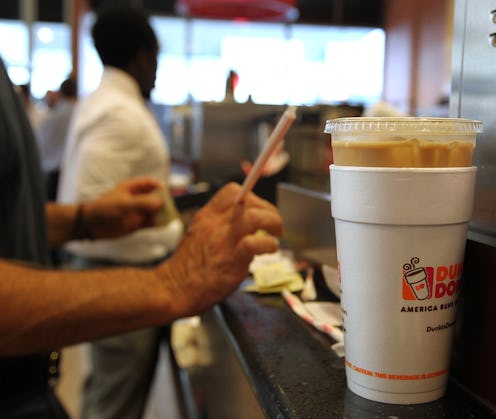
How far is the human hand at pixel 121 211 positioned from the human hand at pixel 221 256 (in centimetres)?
58

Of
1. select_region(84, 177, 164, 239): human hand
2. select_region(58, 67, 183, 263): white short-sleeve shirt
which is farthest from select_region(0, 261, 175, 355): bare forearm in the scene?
select_region(58, 67, 183, 263): white short-sleeve shirt

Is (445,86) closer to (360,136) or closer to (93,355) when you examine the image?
(93,355)

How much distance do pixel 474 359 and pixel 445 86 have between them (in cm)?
666

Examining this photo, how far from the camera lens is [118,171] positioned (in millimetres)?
2061

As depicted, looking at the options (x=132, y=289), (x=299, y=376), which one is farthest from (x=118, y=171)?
(x=299, y=376)

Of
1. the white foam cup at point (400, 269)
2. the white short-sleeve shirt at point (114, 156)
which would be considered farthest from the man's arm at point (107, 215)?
the white foam cup at point (400, 269)

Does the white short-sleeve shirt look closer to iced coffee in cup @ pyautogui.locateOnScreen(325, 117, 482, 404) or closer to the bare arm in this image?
the bare arm

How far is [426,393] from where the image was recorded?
0.51 m

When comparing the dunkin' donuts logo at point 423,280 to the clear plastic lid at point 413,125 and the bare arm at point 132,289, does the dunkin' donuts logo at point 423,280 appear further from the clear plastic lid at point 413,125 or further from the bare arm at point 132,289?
the bare arm at point 132,289

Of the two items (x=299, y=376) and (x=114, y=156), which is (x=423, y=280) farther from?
(x=114, y=156)

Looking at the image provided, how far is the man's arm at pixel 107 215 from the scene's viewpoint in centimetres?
141

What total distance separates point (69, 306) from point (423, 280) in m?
0.51

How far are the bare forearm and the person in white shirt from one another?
1.26m

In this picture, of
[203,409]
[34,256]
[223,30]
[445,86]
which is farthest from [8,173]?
[223,30]
